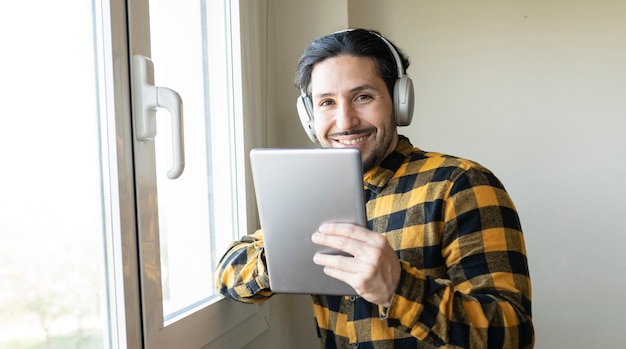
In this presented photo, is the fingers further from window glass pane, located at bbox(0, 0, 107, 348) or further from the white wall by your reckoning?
the white wall

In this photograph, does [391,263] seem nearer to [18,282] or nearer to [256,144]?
[18,282]

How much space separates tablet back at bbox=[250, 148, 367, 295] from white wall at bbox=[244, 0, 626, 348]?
3.24ft

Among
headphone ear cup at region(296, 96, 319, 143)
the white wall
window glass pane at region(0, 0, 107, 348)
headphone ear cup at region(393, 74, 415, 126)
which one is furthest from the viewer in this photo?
the white wall

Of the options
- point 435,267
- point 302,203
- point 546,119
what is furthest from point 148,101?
point 546,119

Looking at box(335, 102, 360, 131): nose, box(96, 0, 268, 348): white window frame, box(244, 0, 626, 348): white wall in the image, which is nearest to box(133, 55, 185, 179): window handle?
box(96, 0, 268, 348): white window frame

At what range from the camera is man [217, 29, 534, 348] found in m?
1.01

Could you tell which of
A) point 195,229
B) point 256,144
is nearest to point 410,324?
point 195,229

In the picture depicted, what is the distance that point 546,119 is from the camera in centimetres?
218

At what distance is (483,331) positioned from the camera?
1.04 metres

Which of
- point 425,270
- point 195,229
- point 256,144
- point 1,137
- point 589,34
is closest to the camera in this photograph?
point 1,137

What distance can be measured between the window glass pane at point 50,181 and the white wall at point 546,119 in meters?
1.08

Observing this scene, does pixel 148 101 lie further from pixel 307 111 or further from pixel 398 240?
pixel 398 240

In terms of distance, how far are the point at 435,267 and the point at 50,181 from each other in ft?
2.21

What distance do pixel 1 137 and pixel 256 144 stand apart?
40.0 inches
